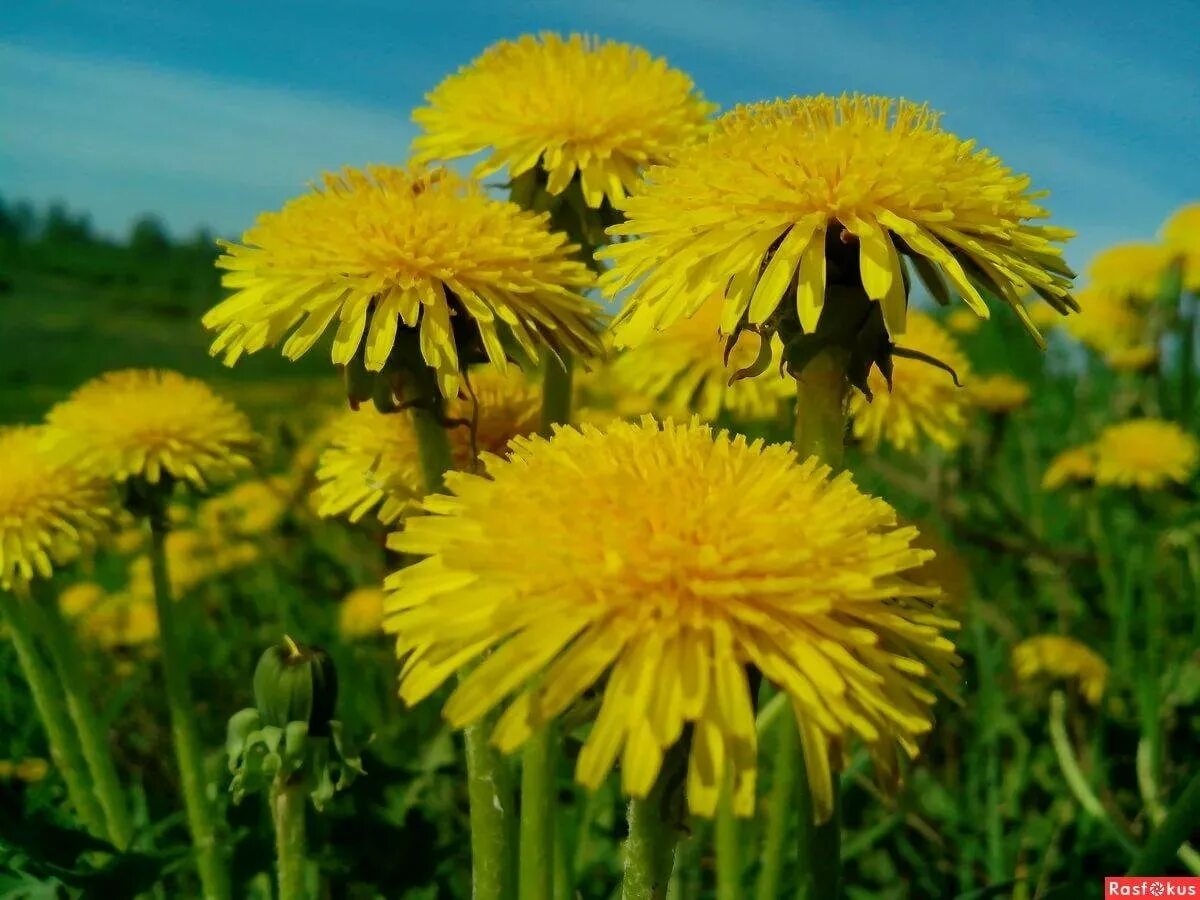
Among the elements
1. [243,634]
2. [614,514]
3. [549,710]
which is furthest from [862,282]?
[243,634]

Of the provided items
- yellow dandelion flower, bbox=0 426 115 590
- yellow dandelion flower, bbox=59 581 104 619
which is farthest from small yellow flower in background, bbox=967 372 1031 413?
yellow dandelion flower, bbox=59 581 104 619

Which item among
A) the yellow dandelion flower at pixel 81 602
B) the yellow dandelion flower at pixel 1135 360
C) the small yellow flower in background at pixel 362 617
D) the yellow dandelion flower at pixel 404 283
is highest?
the yellow dandelion flower at pixel 1135 360

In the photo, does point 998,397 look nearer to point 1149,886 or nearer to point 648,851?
point 1149,886

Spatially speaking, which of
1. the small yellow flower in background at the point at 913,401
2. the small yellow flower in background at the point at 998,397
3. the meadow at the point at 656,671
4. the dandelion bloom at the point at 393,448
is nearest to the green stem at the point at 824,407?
the meadow at the point at 656,671

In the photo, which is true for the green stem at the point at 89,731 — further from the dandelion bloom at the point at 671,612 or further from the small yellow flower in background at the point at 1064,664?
the small yellow flower in background at the point at 1064,664

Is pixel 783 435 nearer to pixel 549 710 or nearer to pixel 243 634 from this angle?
pixel 549 710

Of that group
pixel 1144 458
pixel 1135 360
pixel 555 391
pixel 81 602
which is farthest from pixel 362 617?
pixel 1135 360
